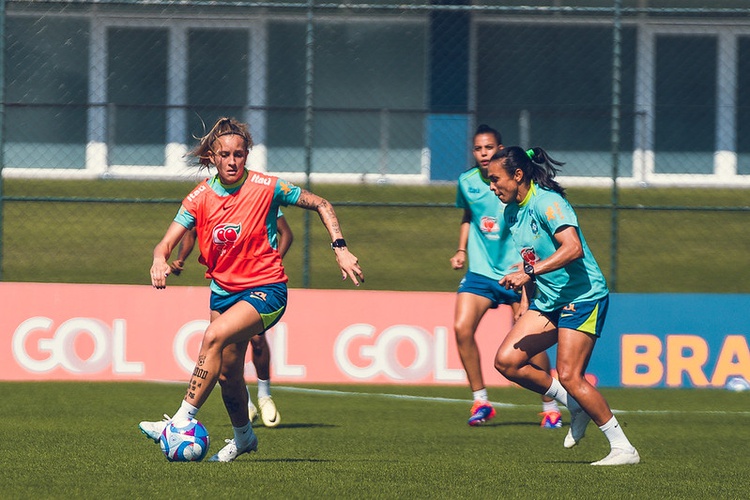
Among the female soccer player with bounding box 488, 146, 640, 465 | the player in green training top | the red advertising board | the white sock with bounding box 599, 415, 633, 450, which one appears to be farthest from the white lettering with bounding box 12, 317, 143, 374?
the white sock with bounding box 599, 415, 633, 450

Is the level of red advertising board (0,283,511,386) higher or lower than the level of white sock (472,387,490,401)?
higher

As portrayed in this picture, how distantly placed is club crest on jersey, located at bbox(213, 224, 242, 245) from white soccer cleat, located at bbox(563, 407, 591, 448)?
8.20ft

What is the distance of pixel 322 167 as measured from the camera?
20.5 m

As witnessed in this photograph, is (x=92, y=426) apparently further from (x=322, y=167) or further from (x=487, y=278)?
(x=322, y=167)

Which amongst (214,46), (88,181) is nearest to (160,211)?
(88,181)

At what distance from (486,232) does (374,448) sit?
2.47 meters

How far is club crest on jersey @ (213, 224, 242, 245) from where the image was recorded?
25.4 ft

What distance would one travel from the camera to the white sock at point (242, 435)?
788 cm

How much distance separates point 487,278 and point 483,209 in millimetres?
556

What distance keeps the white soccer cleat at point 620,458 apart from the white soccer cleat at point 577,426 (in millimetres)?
574

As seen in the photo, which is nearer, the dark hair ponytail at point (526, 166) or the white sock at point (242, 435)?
the white sock at point (242, 435)

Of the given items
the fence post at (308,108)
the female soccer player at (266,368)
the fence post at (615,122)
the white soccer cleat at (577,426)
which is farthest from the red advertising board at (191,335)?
the white soccer cleat at (577,426)

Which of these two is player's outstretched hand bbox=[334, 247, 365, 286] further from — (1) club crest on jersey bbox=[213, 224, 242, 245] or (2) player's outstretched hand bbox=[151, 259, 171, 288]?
(2) player's outstretched hand bbox=[151, 259, 171, 288]

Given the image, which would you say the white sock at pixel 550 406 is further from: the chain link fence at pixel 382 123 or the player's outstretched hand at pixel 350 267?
the chain link fence at pixel 382 123
